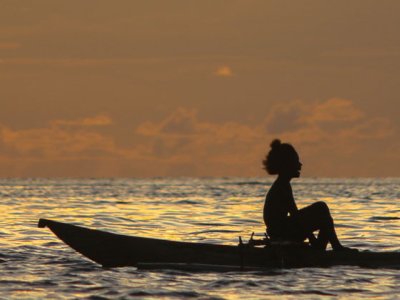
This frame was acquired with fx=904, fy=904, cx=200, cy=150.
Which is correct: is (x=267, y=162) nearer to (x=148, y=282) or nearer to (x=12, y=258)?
(x=148, y=282)

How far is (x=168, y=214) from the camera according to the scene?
37.0 meters

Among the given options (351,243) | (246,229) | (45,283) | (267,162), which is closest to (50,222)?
(45,283)

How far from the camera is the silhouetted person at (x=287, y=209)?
583 inches

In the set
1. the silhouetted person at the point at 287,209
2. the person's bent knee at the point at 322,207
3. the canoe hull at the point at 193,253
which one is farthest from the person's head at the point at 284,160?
the canoe hull at the point at 193,253

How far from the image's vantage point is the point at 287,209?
14.9 m

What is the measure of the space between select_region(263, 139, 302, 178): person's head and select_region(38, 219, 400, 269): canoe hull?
1285 millimetres

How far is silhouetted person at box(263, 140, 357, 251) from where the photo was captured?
14797 millimetres

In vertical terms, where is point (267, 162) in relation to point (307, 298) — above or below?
above

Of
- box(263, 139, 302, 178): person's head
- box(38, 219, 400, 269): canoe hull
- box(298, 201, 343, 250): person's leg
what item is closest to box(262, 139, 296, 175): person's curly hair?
box(263, 139, 302, 178): person's head

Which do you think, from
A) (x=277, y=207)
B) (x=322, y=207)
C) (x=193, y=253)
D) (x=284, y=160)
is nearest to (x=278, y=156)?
(x=284, y=160)

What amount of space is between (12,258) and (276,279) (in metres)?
5.97

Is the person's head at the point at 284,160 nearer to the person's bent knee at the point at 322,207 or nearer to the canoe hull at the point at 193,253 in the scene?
the person's bent knee at the point at 322,207

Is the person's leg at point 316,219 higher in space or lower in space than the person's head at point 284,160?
lower

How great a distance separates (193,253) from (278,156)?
7.29 feet
